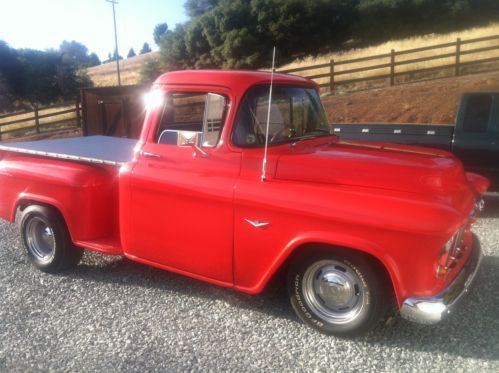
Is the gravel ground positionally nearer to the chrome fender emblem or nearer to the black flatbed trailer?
the chrome fender emblem

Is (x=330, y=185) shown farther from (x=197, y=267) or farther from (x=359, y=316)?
(x=197, y=267)

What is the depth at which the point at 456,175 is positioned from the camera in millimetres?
3328

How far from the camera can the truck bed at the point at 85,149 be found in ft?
14.0

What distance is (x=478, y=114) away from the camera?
6.47 meters

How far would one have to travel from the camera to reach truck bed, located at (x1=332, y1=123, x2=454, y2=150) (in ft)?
21.7

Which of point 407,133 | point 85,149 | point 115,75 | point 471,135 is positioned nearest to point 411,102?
point 407,133

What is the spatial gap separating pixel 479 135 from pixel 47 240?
5530mm

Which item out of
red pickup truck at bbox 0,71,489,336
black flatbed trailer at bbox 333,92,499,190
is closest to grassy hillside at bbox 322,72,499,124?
black flatbed trailer at bbox 333,92,499,190

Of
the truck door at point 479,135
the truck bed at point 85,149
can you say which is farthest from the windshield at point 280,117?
the truck door at point 479,135

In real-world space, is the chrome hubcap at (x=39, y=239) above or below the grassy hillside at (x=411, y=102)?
below

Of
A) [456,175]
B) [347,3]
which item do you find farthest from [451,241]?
[347,3]

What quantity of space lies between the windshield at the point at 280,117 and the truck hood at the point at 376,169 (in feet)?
0.79

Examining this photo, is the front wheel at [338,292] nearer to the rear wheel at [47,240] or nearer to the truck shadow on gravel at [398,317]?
the truck shadow on gravel at [398,317]

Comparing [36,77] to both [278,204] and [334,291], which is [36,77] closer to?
[278,204]
